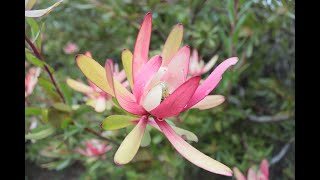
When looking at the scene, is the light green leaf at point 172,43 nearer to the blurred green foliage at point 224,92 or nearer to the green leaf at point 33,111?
the green leaf at point 33,111

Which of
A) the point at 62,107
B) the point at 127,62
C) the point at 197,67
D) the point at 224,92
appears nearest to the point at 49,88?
the point at 62,107

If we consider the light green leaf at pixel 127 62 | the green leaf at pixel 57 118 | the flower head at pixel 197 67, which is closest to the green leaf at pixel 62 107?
the green leaf at pixel 57 118

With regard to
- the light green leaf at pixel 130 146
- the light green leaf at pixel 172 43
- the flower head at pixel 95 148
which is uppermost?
the light green leaf at pixel 172 43

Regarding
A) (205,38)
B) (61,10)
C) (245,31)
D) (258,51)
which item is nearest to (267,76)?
(258,51)

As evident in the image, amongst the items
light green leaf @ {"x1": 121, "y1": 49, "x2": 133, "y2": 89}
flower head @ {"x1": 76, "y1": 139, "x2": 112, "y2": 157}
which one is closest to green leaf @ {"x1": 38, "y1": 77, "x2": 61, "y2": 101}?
light green leaf @ {"x1": 121, "y1": 49, "x2": 133, "y2": 89}

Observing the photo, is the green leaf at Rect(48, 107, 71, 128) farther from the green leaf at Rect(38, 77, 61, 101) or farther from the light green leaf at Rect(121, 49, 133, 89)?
the light green leaf at Rect(121, 49, 133, 89)

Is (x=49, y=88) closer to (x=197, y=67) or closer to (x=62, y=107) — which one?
(x=62, y=107)

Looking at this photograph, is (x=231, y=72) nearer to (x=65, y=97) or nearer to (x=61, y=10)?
(x=65, y=97)

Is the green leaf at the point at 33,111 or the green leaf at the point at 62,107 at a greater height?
the green leaf at the point at 33,111
